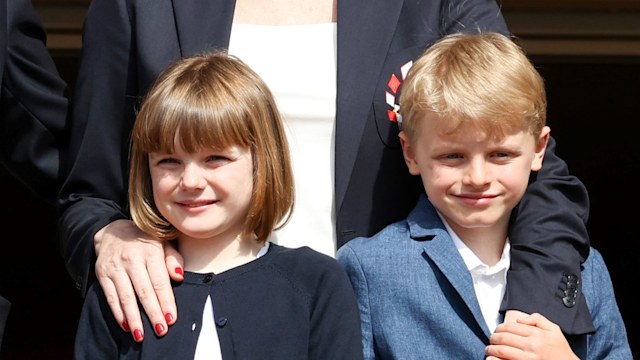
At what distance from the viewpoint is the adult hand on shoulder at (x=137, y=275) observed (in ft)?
7.68

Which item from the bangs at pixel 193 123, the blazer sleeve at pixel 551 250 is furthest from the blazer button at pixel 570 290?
the bangs at pixel 193 123

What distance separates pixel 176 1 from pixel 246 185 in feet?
1.37

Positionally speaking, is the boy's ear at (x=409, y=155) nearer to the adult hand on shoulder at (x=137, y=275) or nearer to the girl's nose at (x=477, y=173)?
the girl's nose at (x=477, y=173)

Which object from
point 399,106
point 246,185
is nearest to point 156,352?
point 246,185

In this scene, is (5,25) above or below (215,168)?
above

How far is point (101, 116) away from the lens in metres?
2.61

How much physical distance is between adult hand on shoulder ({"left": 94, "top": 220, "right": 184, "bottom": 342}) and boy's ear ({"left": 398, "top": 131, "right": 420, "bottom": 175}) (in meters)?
0.45

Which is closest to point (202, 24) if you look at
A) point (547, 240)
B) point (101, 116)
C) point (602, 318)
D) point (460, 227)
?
point (101, 116)

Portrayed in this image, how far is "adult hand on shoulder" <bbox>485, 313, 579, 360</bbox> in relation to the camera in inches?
92.3

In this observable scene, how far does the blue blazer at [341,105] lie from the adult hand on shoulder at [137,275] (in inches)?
3.2

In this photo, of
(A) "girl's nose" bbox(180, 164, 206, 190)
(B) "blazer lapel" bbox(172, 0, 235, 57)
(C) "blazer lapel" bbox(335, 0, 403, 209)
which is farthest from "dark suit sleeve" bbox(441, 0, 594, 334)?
(A) "girl's nose" bbox(180, 164, 206, 190)

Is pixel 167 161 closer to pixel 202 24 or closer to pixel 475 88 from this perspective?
pixel 202 24

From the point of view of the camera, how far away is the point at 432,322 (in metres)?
2.43

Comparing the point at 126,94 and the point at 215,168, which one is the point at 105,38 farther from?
the point at 215,168
